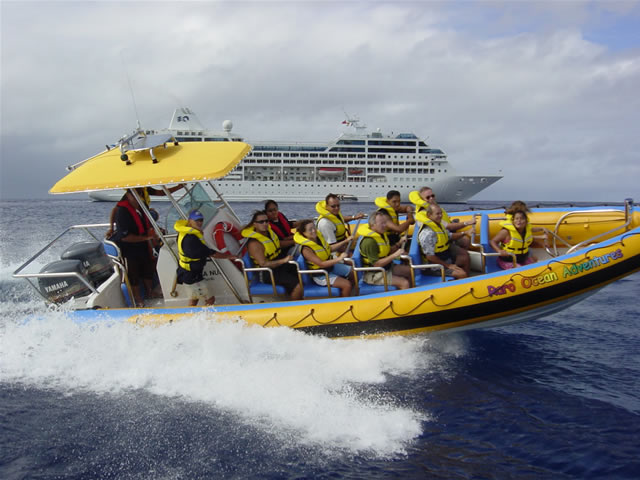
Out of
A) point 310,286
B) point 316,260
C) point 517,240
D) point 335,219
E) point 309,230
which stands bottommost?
point 310,286

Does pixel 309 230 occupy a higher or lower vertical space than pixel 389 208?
lower

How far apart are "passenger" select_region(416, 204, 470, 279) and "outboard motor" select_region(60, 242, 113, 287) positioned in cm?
411

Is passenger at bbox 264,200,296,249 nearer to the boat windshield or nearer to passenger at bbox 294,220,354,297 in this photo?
A: passenger at bbox 294,220,354,297

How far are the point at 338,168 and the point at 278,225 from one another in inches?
1786

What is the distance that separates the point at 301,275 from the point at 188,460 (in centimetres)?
247

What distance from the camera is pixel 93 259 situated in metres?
6.27

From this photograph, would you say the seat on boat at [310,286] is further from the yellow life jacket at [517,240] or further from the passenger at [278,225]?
the yellow life jacket at [517,240]

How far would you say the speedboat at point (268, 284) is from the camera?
201 inches

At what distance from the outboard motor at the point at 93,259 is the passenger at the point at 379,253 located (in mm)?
3435

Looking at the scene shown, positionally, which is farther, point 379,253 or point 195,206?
point 195,206

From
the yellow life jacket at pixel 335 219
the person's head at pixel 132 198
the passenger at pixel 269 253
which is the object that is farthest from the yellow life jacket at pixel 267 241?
the person's head at pixel 132 198

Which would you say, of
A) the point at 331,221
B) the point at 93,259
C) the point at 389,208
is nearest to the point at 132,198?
the point at 93,259

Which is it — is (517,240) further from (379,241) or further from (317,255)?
(317,255)

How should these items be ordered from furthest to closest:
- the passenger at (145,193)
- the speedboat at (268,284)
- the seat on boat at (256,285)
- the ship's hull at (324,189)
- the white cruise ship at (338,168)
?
the white cruise ship at (338,168) → the ship's hull at (324,189) → the passenger at (145,193) → the seat on boat at (256,285) → the speedboat at (268,284)
